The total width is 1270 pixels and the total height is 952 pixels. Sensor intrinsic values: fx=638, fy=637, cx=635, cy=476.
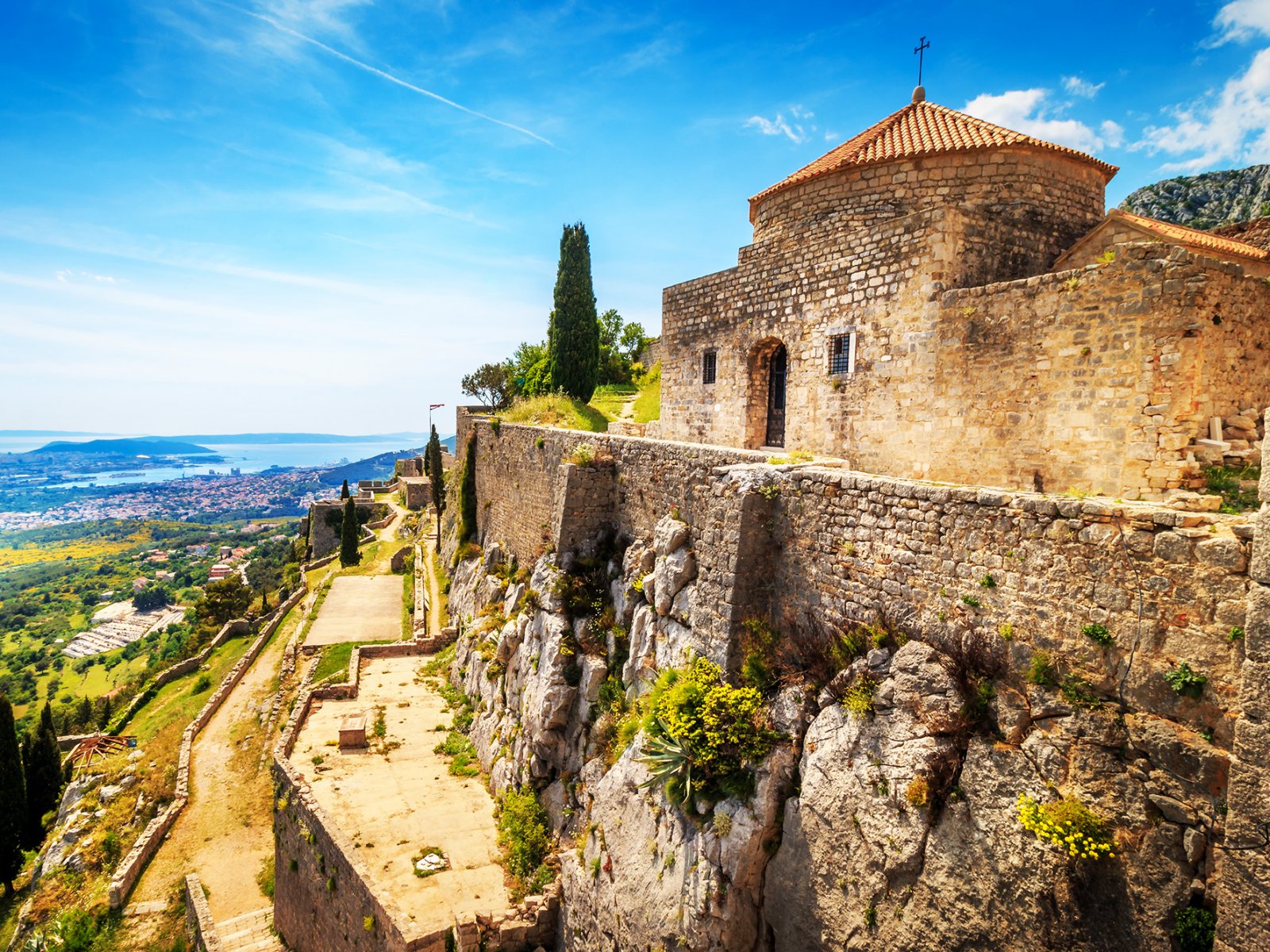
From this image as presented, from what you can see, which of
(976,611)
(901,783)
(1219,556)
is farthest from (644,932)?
(1219,556)

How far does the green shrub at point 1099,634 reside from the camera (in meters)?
5.06

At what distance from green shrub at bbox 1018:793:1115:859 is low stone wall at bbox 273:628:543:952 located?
25.4ft

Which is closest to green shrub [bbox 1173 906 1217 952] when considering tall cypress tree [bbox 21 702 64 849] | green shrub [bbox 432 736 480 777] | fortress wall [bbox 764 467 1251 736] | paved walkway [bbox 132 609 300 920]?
fortress wall [bbox 764 467 1251 736]

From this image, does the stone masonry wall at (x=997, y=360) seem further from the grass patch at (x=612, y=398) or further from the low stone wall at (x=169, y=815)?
the low stone wall at (x=169, y=815)

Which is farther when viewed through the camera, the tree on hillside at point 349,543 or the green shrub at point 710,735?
the tree on hillside at point 349,543

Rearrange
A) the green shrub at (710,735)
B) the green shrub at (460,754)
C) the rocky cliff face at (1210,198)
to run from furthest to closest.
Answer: the rocky cliff face at (1210,198) → the green shrub at (460,754) → the green shrub at (710,735)

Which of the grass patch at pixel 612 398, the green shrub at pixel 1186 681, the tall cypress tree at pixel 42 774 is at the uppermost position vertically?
the grass patch at pixel 612 398

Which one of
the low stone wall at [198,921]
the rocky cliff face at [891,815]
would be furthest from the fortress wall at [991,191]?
the low stone wall at [198,921]

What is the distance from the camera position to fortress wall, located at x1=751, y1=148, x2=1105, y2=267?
35.9 ft

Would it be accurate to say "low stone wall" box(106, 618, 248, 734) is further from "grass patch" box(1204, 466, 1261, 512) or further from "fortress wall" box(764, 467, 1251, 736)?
"grass patch" box(1204, 466, 1261, 512)

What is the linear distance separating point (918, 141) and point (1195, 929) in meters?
11.9

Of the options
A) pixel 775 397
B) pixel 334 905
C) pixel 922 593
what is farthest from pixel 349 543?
pixel 922 593

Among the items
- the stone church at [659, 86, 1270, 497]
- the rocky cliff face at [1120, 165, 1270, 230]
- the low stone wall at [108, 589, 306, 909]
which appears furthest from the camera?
the rocky cliff face at [1120, 165, 1270, 230]

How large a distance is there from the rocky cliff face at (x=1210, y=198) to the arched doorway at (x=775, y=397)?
45323 mm
